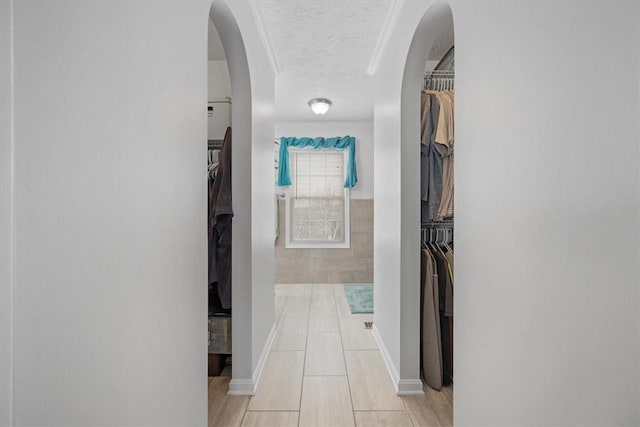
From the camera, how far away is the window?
607 centimetres

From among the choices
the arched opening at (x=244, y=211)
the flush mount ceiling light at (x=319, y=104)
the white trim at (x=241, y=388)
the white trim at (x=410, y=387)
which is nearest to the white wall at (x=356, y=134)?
the flush mount ceiling light at (x=319, y=104)

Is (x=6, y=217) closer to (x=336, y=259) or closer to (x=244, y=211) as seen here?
(x=244, y=211)

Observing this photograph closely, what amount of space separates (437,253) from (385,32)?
66.6 inches

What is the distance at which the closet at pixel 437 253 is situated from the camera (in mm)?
2465

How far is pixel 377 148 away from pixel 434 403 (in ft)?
6.86

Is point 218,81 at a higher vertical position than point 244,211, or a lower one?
higher

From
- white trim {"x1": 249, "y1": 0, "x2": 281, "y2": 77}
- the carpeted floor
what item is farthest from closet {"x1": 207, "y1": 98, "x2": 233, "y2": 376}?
the carpeted floor

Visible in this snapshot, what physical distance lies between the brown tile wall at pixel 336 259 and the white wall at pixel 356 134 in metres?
0.21

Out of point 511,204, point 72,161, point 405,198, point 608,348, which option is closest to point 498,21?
point 511,204

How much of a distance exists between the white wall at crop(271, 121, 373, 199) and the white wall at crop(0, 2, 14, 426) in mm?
5518

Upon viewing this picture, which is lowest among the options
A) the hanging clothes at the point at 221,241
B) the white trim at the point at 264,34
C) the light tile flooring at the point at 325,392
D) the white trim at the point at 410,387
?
the light tile flooring at the point at 325,392

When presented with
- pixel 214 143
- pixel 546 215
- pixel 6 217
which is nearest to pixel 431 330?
pixel 546 215

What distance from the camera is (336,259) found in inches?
236

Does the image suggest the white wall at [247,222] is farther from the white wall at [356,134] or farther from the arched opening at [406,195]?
the white wall at [356,134]
